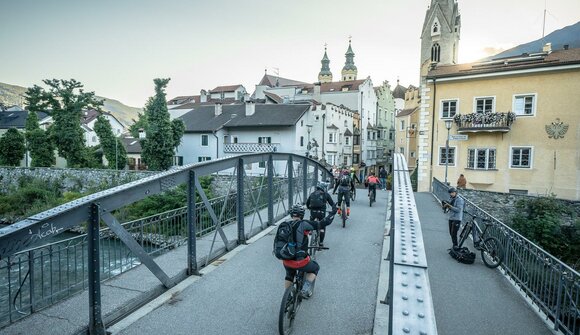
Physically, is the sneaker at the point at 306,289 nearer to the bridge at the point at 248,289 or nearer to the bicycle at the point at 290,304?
the bicycle at the point at 290,304

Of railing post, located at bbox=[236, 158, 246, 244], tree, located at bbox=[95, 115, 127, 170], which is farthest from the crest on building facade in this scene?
tree, located at bbox=[95, 115, 127, 170]

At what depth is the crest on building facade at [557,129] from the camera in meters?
22.9

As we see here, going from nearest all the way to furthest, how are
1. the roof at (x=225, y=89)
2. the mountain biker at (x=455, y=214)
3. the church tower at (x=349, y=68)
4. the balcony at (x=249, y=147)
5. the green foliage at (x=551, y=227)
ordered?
the mountain biker at (x=455, y=214) → the green foliage at (x=551, y=227) → the balcony at (x=249, y=147) → the roof at (x=225, y=89) → the church tower at (x=349, y=68)

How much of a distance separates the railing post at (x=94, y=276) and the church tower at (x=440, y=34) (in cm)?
5668

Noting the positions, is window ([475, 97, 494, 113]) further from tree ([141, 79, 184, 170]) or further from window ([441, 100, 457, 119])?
tree ([141, 79, 184, 170])

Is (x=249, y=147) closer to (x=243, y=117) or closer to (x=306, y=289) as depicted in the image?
(x=243, y=117)

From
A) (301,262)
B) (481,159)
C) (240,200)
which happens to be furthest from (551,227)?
(301,262)

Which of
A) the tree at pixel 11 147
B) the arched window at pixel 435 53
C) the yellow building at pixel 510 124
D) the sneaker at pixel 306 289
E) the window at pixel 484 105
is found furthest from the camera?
the arched window at pixel 435 53

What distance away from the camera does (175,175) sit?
626 centimetres

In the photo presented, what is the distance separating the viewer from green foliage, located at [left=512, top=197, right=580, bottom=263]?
58.9 ft

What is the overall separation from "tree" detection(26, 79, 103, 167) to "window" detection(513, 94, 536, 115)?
140 ft

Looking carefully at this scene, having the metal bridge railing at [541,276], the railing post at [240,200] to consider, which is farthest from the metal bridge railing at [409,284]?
the railing post at [240,200]

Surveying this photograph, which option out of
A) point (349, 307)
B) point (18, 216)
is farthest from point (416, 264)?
point (18, 216)

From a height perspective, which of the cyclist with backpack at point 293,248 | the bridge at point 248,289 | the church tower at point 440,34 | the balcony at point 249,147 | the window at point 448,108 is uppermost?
the church tower at point 440,34
